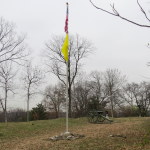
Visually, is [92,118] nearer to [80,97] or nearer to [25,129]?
[25,129]

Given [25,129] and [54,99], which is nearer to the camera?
[25,129]

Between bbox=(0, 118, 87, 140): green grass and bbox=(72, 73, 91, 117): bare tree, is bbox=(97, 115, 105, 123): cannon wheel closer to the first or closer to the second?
bbox=(0, 118, 87, 140): green grass

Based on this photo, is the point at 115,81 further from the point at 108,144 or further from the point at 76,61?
the point at 108,144

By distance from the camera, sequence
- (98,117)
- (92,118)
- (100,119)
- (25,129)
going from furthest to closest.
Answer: (92,118), (100,119), (98,117), (25,129)

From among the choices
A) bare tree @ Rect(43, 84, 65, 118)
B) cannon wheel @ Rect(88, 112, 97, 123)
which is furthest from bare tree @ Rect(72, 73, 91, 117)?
cannon wheel @ Rect(88, 112, 97, 123)

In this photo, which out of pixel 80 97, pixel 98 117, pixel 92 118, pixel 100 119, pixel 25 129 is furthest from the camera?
pixel 80 97

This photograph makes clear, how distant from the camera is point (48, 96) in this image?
58.8m

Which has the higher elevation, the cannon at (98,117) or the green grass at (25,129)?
the cannon at (98,117)

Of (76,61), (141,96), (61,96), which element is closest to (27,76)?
(76,61)

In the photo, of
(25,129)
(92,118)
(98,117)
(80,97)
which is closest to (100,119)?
(98,117)

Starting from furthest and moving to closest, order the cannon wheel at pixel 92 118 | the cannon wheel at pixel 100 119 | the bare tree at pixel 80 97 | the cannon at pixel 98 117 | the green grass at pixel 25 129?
the bare tree at pixel 80 97, the cannon wheel at pixel 92 118, the cannon wheel at pixel 100 119, the cannon at pixel 98 117, the green grass at pixel 25 129

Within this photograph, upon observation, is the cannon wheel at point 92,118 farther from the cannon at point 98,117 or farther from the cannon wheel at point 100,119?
the cannon wheel at point 100,119

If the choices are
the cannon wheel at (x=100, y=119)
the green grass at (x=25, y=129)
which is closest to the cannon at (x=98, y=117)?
the cannon wheel at (x=100, y=119)

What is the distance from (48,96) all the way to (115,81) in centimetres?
2001
